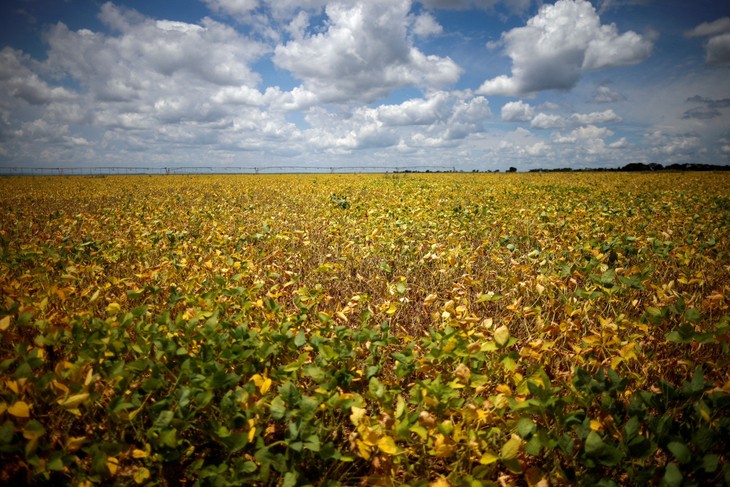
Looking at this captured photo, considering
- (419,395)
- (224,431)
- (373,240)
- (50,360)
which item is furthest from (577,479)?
(373,240)

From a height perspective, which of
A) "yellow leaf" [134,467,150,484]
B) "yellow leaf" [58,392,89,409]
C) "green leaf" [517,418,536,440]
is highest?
"yellow leaf" [58,392,89,409]

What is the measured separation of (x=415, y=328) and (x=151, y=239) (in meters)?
5.23

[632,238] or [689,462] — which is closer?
[689,462]

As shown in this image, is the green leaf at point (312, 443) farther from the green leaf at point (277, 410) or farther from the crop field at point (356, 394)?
the green leaf at point (277, 410)

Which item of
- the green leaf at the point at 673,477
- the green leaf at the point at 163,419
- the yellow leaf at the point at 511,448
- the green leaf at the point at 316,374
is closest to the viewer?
the green leaf at the point at 673,477

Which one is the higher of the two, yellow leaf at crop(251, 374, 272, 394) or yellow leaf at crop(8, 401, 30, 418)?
yellow leaf at crop(8, 401, 30, 418)

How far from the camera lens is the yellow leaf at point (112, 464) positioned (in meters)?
1.58

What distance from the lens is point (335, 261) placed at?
17.6ft

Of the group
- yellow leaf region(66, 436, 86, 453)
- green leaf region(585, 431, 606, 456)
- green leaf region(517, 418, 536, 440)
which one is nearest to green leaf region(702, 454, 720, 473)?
green leaf region(585, 431, 606, 456)

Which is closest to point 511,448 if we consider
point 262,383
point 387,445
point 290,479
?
point 387,445

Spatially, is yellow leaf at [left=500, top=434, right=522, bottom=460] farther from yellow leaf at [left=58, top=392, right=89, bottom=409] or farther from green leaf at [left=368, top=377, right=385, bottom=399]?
yellow leaf at [left=58, top=392, right=89, bottom=409]

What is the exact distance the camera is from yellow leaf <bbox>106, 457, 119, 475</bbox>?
1584mm

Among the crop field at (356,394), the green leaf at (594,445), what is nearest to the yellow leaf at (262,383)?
the crop field at (356,394)

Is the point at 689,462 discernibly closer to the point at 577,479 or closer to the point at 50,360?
the point at 577,479
